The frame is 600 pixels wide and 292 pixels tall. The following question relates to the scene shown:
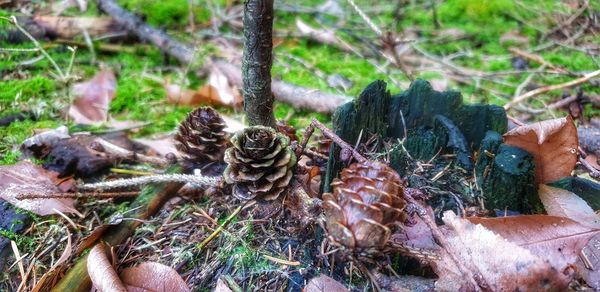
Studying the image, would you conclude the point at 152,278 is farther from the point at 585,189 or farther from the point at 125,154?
the point at 585,189

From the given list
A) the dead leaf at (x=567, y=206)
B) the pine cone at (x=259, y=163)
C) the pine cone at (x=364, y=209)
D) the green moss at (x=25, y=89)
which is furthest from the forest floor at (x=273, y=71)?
the dead leaf at (x=567, y=206)

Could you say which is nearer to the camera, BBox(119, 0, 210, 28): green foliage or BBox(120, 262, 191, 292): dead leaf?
BBox(120, 262, 191, 292): dead leaf

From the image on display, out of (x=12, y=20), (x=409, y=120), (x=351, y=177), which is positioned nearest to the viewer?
(x=351, y=177)

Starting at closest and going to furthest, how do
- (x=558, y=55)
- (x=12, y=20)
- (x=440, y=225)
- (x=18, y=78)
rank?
(x=440, y=225) → (x=12, y=20) → (x=18, y=78) → (x=558, y=55)

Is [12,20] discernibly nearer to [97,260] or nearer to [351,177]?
[97,260]

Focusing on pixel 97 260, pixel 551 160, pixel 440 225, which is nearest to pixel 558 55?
pixel 551 160

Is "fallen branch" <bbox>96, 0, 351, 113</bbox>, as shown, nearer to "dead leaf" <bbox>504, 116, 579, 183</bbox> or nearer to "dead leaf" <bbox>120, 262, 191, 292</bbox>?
"dead leaf" <bbox>504, 116, 579, 183</bbox>

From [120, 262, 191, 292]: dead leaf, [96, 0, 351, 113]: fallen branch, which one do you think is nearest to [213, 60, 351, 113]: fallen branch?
[96, 0, 351, 113]: fallen branch
